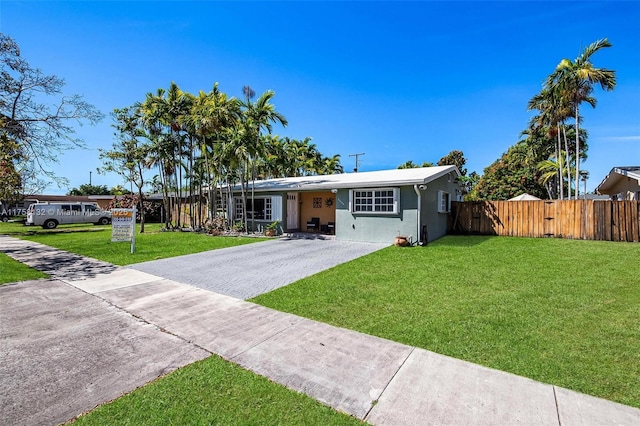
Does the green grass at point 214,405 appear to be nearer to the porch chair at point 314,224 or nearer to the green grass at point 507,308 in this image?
the green grass at point 507,308

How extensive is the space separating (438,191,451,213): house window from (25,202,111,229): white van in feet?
84.3

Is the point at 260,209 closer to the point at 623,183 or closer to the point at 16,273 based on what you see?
the point at 16,273

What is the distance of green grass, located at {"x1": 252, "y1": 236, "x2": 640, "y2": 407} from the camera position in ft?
10.2

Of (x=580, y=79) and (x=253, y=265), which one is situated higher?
(x=580, y=79)

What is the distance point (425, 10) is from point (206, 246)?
13038 mm

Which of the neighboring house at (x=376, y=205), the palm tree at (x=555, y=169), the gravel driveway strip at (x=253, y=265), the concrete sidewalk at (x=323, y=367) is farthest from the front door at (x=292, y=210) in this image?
the palm tree at (x=555, y=169)

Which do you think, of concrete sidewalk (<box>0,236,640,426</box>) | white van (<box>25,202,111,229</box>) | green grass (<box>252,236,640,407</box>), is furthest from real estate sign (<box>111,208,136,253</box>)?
white van (<box>25,202,111,229</box>)

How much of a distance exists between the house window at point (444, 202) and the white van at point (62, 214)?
2569cm

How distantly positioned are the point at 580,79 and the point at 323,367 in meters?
19.8

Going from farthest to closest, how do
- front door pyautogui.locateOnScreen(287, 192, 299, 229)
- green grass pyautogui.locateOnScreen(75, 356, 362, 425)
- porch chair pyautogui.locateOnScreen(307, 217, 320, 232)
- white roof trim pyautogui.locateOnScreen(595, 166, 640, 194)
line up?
front door pyautogui.locateOnScreen(287, 192, 299, 229), porch chair pyautogui.locateOnScreen(307, 217, 320, 232), white roof trim pyautogui.locateOnScreen(595, 166, 640, 194), green grass pyautogui.locateOnScreen(75, 356, 362, 425)

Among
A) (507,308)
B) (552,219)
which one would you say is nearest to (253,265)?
(507,308)

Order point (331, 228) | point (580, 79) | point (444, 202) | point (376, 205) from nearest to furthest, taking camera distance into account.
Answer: point (376, 205) < point (444, 202) < point (580, 79) < point (331, 228)

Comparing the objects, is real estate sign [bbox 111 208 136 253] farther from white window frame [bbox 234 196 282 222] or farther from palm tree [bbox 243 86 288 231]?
white window frame [bbox 234 196 282 222]

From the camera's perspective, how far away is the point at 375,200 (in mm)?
12344
